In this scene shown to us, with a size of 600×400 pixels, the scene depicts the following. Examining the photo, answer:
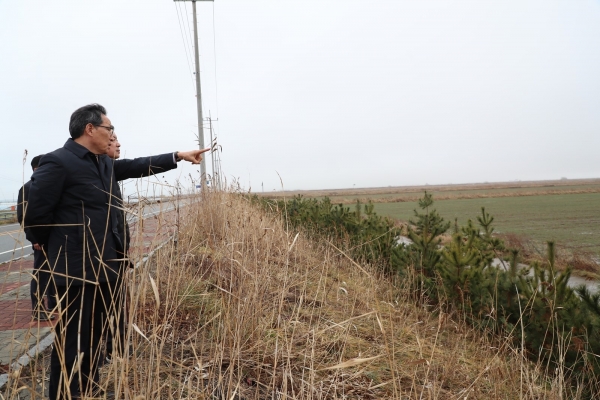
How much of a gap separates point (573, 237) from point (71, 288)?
771 inches

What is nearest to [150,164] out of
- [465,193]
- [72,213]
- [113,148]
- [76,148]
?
[113,148]

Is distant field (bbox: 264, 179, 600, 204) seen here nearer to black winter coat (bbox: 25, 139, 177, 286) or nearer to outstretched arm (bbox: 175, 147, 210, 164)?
outstretched arm (bbox: 175, 147, 210, 164)

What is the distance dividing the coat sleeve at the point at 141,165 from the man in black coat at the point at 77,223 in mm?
341

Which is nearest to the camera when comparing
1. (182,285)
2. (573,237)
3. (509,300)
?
(182,285)

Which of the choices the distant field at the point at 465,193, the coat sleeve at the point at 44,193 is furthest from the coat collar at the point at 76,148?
the distant field at the point at 465,193

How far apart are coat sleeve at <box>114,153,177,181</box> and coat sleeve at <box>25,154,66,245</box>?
2.04 feet

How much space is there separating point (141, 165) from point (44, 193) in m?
0.79

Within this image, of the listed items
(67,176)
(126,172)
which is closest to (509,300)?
(126,172)

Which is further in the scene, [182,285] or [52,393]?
[182,285]

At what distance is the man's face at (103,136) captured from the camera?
7.00 ft

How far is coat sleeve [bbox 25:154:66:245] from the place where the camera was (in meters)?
1.88

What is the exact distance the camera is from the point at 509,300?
4.37 metres

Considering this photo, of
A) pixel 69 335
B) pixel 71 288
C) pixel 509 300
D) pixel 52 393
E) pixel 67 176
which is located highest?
pixel 67 176

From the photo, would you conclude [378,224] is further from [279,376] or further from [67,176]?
[67,176]
